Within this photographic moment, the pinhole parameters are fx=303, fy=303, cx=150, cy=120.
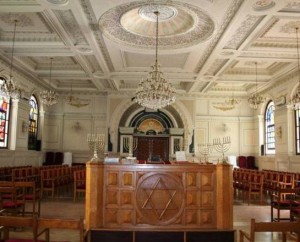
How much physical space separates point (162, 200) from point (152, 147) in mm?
11833

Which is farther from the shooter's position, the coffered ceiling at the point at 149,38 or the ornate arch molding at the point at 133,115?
the ornate arch molding at the point at 133,115

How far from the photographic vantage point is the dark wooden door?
16734 mm

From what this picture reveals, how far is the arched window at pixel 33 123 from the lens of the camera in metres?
14.6

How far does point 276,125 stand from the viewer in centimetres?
1352

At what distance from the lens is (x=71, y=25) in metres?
8.00

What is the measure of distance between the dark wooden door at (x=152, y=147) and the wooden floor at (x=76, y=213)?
24.1ft

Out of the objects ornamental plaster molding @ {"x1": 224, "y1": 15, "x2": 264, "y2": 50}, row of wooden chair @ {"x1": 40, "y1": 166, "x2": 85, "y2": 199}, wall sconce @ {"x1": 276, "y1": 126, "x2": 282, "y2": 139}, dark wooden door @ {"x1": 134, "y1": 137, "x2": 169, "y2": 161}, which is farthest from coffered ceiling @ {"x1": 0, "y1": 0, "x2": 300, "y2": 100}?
dark wooden door @ {"x1": 134, "y1": 137, "x2": 169, "y2": 161}

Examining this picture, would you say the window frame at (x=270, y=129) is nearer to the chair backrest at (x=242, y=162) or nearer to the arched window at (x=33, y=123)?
the chair backrest at (x=242, y=162)

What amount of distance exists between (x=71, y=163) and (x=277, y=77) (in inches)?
430

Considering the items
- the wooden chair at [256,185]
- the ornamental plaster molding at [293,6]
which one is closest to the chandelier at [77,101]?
the wooden chair at [256,185]

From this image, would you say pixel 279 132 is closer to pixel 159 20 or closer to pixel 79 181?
pixel 159 20

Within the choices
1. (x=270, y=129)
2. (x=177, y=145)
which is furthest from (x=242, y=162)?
(x=177, y=145)

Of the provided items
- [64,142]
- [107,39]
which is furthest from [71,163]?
[107,39]

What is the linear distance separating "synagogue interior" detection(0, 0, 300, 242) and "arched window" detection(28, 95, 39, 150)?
0.09 metres
